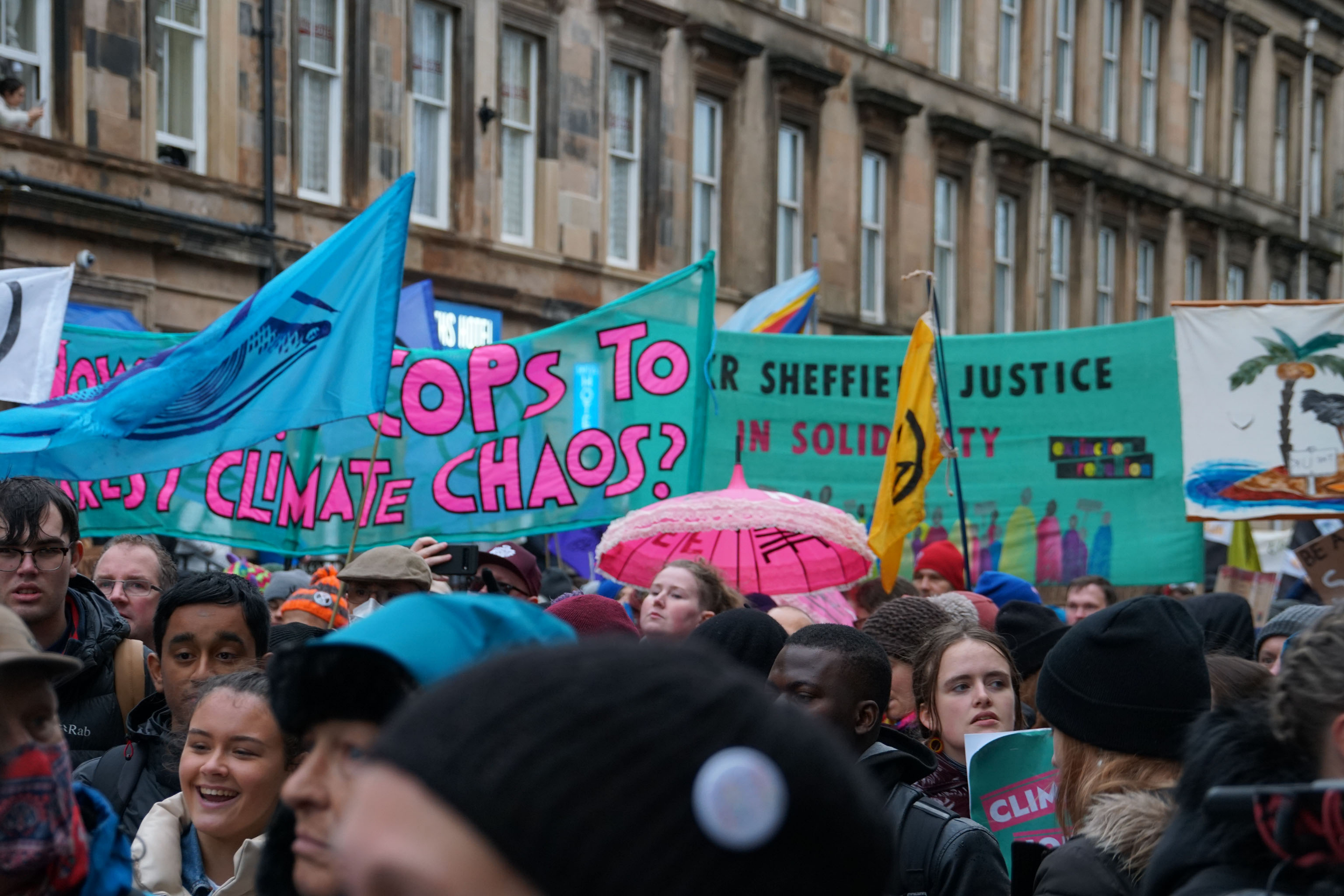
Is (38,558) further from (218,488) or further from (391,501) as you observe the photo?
(391,501)

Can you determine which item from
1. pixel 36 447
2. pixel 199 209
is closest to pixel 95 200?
pixel 199 209

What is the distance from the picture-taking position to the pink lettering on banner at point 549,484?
27.0ft

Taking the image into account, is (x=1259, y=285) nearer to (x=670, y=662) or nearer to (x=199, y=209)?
(x=199, y=209)

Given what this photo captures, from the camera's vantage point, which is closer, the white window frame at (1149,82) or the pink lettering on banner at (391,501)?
the pink lettering on banner at (391,501)

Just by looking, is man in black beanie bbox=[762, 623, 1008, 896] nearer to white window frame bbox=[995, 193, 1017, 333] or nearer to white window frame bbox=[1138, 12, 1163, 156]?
white window frame bbox=[995, 193, 1017, 333]

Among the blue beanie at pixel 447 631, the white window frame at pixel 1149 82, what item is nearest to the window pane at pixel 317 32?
the blue beanie at pixel 447 631

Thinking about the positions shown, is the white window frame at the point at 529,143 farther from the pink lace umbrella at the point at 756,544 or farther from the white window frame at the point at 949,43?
the pink lace umbrella at the point at 756,544

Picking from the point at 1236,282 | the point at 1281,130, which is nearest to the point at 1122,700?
the point at 1236,282

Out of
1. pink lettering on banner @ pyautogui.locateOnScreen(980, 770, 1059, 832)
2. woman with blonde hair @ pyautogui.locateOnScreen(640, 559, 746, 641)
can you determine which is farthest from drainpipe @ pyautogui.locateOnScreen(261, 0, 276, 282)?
pink lettering on banner @ pyautogui.locateOnScreen(980, 770, 1059, 832)

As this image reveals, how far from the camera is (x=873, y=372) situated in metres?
10.6

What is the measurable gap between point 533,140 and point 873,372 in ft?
30.8

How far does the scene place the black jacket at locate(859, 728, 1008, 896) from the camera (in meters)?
3.38

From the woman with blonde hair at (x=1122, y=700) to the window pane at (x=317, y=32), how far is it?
47.8ft

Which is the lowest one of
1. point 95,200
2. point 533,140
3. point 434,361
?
point 434,361
